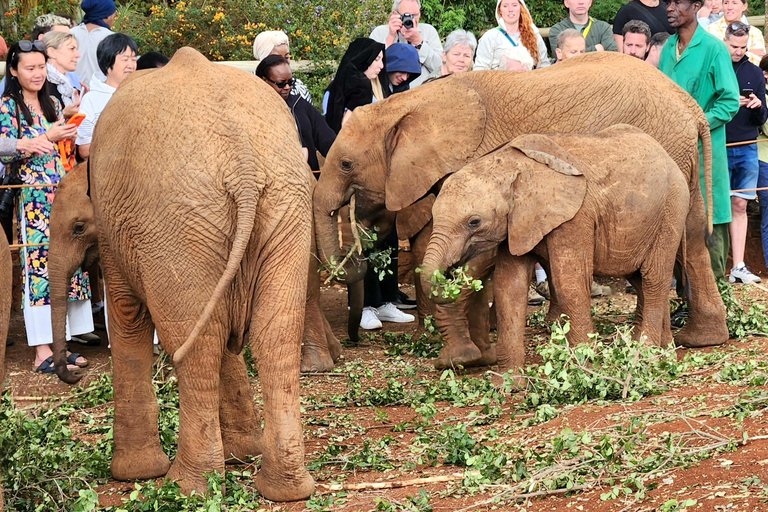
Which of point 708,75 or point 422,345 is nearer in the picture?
point 422,345

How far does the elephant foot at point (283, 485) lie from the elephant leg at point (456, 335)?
10.3 feet

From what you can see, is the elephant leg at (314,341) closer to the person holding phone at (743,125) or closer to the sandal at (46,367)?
the sandal at (46,367)

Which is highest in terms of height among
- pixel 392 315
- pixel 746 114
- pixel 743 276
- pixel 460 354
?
pixel 746 114

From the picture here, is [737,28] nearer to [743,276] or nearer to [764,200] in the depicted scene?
[764,200]

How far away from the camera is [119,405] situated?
19.9ft

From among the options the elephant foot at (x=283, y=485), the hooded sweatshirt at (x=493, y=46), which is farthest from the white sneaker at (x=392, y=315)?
the elephant foot at (x=283, y=485)

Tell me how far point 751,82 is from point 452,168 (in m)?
Answer: 3.86

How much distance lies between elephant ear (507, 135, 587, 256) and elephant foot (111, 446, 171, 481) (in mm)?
2575

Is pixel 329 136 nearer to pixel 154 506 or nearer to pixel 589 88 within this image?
pixel 589 88

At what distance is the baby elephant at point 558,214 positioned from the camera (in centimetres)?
739

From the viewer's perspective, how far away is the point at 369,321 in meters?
10.4

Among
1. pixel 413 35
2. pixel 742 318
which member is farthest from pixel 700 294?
pixel 413 35

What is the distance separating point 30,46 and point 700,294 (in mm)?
5208

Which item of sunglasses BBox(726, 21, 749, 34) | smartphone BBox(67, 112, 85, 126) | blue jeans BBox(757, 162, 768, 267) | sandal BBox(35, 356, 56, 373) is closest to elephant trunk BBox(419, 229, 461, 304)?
smartphone BBox(67, 112, 85, 126)
